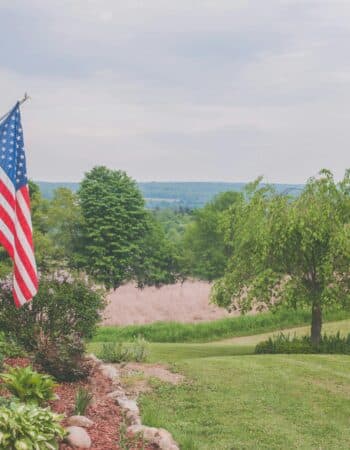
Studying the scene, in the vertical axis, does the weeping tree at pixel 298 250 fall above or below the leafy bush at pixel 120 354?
above

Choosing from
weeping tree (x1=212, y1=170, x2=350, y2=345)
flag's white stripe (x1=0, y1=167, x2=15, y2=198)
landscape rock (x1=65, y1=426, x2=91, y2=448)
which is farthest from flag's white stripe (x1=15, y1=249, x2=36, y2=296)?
weeping tree (x1=212, y1=170, x2=350, y2=345)

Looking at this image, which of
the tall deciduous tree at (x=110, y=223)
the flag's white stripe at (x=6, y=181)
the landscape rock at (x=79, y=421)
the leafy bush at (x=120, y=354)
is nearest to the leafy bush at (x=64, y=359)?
the landscape rock at (x=79, y=421)

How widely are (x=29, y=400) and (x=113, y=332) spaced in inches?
678

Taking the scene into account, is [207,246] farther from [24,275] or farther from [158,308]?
[24,275]

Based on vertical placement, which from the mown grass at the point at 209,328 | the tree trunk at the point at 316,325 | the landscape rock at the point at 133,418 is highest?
the landscape rock at the point at 133,418

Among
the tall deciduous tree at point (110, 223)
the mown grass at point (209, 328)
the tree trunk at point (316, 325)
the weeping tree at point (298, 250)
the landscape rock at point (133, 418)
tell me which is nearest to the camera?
the landscape rock at point (133, 418)

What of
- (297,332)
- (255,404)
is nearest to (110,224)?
(297,332)

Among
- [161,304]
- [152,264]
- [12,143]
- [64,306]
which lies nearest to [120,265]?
[152,264]

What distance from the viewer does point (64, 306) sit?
48.4ft

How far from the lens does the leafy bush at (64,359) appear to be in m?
11.8

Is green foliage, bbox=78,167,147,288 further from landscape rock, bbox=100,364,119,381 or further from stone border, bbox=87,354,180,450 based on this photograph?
stone border, bbox=87,354,180,450

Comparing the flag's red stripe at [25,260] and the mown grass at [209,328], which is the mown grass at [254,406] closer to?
the flag's red stripe at [25,260]

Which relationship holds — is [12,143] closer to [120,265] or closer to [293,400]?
[293,400]

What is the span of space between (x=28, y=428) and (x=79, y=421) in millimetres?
1710
